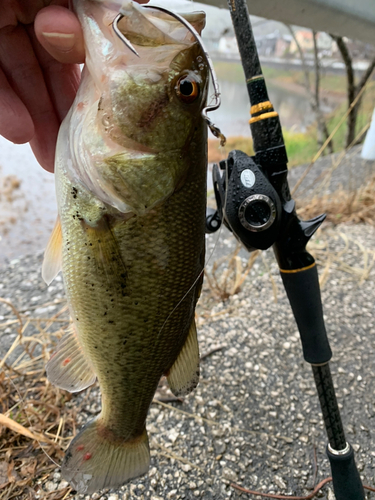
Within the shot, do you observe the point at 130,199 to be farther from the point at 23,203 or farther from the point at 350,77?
the point at 350,77

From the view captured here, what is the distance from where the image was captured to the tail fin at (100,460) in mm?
958

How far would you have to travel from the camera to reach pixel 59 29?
2.40ft

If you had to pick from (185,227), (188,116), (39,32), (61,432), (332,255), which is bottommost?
(332,255)

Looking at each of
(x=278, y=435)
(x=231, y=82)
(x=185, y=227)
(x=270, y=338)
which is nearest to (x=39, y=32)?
(x=185, y=227)

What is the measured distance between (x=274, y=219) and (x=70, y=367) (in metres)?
0.68

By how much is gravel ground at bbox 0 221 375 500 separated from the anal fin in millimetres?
654

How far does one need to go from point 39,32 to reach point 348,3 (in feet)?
6.52

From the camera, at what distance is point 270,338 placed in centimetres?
217

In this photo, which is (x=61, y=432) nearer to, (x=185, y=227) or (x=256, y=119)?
(x=185, y=227)

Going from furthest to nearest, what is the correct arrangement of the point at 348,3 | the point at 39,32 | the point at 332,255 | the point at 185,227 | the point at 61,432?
the point at 332,255 → the point at 348,3 → the point at 61,432 → the point at 185,227 → the point at 39,32

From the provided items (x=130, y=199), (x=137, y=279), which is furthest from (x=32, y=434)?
(x=130, y=199)

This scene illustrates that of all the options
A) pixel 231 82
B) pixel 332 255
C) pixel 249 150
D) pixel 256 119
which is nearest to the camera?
pixel 256 119

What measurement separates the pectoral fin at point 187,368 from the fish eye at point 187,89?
555mm

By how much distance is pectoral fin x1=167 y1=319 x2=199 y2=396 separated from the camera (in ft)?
3.19
